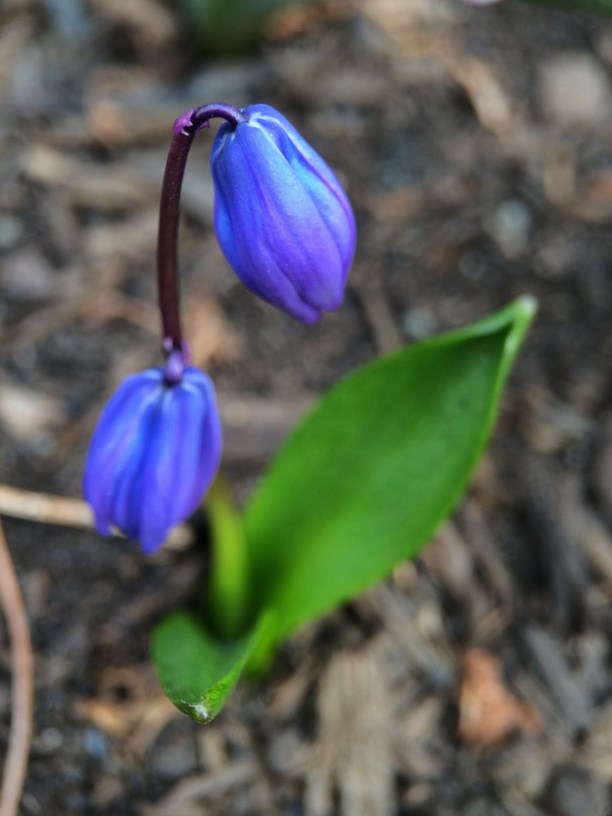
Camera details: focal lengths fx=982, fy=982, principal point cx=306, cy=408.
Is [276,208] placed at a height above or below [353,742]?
above

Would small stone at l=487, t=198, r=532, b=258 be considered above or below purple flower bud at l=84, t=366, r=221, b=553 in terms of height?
below

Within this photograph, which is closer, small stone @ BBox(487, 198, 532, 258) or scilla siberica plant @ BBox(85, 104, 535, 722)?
scilla siberica plant @ BBox(85, 104, 535, 722)

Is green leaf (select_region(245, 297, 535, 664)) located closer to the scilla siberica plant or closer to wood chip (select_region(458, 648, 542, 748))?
the scilla siberica plant

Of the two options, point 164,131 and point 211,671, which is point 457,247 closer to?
point 164,131

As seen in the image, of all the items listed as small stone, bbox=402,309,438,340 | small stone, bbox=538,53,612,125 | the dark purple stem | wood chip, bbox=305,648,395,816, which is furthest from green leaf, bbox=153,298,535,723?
small stone, bbox=538,53,612,125

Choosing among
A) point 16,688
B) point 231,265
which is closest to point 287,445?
point 231,265

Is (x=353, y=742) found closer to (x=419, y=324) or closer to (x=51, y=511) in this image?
(x=51, y=511)

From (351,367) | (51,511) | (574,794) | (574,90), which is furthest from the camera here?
(574,90)
